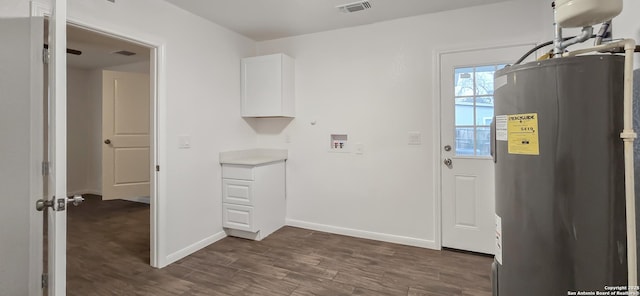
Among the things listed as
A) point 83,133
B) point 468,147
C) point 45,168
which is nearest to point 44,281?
point 45,168

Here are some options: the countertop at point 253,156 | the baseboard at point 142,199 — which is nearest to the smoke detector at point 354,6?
the countertop at point 253,156

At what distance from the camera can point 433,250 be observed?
9.75ft

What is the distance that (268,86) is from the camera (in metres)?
3.51

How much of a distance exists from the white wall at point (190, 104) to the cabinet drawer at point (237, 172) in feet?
0.29

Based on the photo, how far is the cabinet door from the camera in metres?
3.46

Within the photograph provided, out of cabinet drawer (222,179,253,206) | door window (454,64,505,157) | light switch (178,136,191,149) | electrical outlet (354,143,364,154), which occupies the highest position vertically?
door window (454,64,505,157)

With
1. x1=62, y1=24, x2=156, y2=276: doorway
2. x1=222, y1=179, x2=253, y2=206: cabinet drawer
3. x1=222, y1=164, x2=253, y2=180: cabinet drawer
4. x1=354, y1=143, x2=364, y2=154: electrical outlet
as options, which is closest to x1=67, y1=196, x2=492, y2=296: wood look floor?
x1=62, y1=24, x2=156, y2=276: doorway

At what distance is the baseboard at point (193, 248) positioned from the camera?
8.98 feet

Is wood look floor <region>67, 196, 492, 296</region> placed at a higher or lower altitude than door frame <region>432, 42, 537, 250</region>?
lower

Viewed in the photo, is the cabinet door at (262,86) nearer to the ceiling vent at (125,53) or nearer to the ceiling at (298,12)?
the ceiling at (298,12)

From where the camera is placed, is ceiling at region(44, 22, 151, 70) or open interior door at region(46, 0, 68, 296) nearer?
open interior door at region(46, 0, 68, 296)

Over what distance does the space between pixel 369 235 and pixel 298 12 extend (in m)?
2.52

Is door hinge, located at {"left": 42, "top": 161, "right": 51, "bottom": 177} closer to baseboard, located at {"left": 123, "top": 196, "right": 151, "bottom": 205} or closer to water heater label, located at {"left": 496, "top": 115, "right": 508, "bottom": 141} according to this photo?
water heater label, located at {"left": 496, "top": 115, "right": 508, "bottom": 141}

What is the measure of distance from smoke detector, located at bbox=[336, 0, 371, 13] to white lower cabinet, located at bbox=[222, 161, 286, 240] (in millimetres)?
1859
